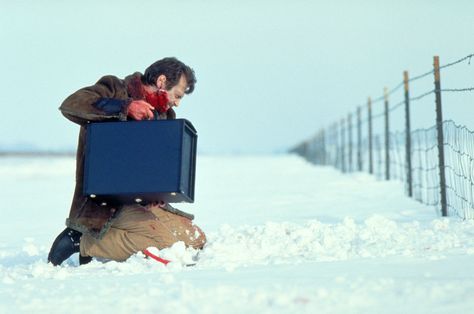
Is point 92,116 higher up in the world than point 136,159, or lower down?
higher up

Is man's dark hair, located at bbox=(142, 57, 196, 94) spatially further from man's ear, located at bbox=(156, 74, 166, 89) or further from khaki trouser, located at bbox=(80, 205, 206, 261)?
khaki trouser, located at bbox=(80, 205, 206, 261)

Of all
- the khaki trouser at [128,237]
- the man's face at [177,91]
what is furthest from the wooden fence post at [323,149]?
the khaki trouser at [128,237]

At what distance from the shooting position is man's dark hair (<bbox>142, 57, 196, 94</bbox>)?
463cm

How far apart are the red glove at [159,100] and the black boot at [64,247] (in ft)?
2.90

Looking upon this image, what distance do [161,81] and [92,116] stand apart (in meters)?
0.45

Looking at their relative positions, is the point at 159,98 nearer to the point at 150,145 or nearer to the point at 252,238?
the point at 150,145

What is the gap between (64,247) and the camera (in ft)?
15.4

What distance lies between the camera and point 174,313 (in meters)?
2.68

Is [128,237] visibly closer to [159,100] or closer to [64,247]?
[64,247]

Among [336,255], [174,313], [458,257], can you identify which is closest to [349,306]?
[174,313]

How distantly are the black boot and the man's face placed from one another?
3.19ft

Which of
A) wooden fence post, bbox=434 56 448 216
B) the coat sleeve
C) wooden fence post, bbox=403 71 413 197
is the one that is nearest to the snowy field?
wooden fence post, bbox=434 56 448 216

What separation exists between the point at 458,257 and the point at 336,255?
685 millimetres

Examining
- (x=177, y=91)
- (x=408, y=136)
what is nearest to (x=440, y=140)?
(x=408, y=136)
